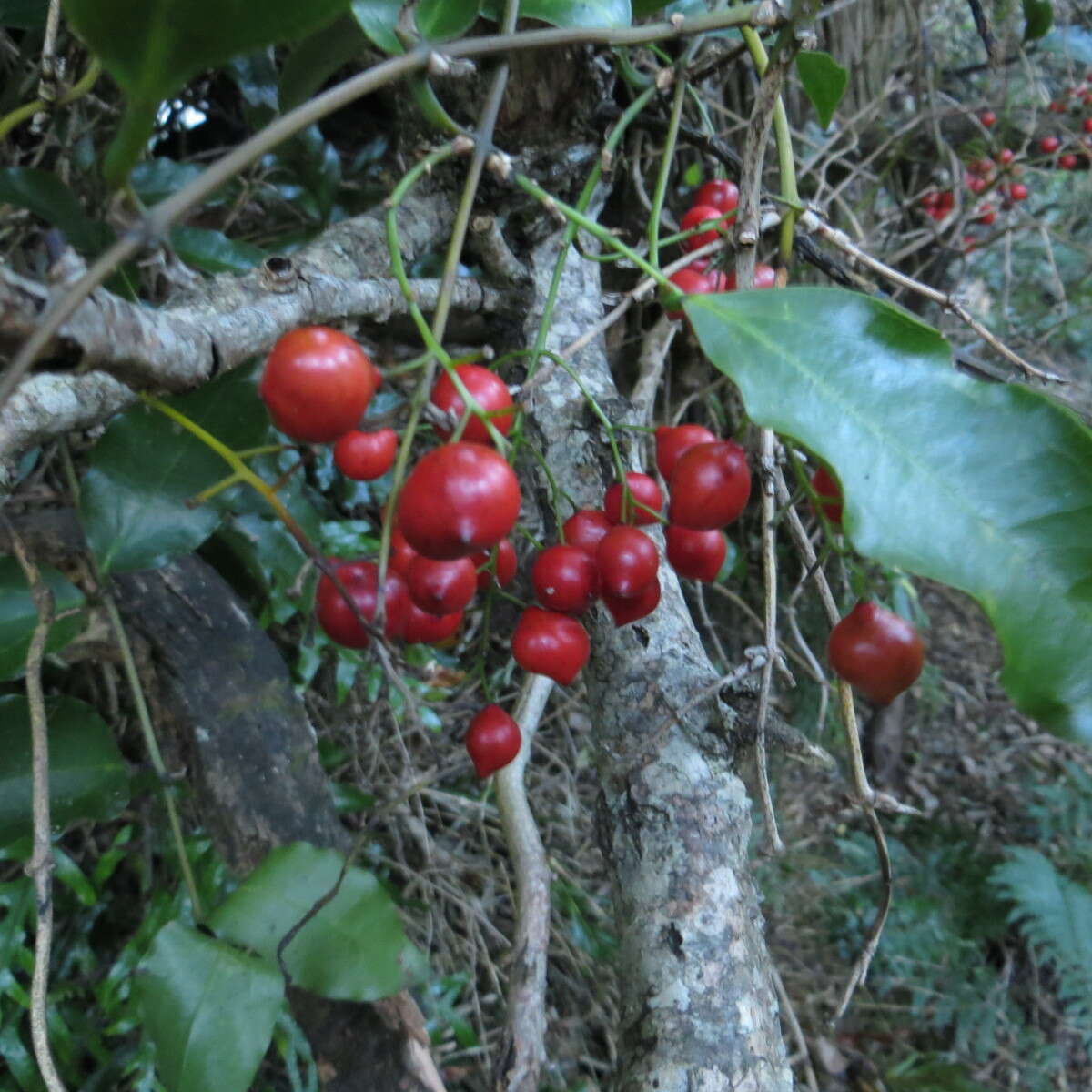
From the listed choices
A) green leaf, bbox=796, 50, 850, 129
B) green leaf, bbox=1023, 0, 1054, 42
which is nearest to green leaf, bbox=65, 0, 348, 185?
green leaf, bbox=796, 50, 850, 129

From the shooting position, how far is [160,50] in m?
0.41

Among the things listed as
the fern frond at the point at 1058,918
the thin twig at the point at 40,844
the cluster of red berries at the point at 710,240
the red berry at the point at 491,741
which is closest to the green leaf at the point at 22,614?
the thin twig at the point at 40,844

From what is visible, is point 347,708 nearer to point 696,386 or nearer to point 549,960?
point 549,960

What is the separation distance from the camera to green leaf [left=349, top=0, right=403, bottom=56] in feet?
1.87

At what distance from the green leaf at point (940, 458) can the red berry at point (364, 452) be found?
19 cm

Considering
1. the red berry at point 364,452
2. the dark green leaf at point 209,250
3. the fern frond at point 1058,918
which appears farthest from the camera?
the fern frond at point 1058,918

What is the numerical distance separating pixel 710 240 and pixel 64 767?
82 centimetres

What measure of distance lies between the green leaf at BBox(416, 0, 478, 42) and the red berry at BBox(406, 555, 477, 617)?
0.35 m

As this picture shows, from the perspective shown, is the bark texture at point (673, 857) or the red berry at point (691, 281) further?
the red berry at point (691, 281)

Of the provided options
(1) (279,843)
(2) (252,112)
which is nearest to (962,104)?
A: (2) (252,112)

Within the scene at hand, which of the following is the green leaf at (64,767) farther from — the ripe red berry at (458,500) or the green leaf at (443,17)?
the green leaf at (443,17)

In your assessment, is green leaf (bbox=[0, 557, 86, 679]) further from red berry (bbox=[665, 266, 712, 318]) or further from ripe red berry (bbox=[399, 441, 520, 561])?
red berry (bbox=[665, 266, 712, 318])

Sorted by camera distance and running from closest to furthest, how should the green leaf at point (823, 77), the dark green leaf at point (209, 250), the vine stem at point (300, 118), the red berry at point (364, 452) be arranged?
the vine stem at point (300, 118) → the red berry at point (364, 452) → the green leaf at point (823, 77) → the dark green leaf at point (209, 250)

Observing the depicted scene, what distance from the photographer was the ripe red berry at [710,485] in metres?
0.51
